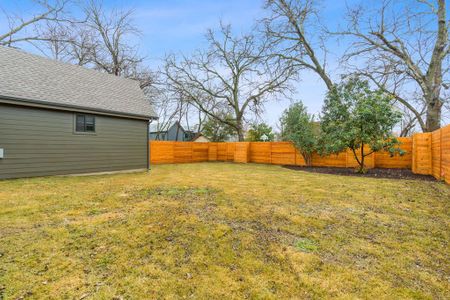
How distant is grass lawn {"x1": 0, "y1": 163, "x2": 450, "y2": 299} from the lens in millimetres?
1874

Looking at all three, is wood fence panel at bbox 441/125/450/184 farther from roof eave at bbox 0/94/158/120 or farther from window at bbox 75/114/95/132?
window at bbox 75/114/95/132

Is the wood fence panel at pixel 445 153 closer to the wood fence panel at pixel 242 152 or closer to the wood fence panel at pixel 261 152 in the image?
the wood fence panel at pixel 261 152

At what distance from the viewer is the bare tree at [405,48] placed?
33.3 feet

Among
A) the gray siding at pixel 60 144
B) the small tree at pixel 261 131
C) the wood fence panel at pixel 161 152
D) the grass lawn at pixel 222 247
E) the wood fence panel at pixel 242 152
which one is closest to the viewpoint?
the grass lawn at pixel 222 247

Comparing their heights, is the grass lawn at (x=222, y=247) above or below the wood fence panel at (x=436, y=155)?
below

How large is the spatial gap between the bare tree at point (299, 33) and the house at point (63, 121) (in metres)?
9.06

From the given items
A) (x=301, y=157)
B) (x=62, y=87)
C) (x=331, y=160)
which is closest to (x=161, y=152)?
(x=62, y=87)

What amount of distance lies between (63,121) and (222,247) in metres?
7.69

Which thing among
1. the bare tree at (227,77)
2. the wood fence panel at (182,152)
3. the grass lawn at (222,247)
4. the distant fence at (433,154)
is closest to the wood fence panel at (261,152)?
the bare tree at (227,77)

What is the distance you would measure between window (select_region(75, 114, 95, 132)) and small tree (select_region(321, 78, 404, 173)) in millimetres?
9212

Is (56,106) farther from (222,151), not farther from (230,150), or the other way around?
(222,151)

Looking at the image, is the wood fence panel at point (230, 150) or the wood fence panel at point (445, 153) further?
Result: the wood fence panel at point (230, 150)

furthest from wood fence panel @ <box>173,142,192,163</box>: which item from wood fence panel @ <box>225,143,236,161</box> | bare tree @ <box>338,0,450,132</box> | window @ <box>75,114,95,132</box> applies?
bare tree @ <box>338,0,450,132</box>

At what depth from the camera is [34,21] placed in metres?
13.5
